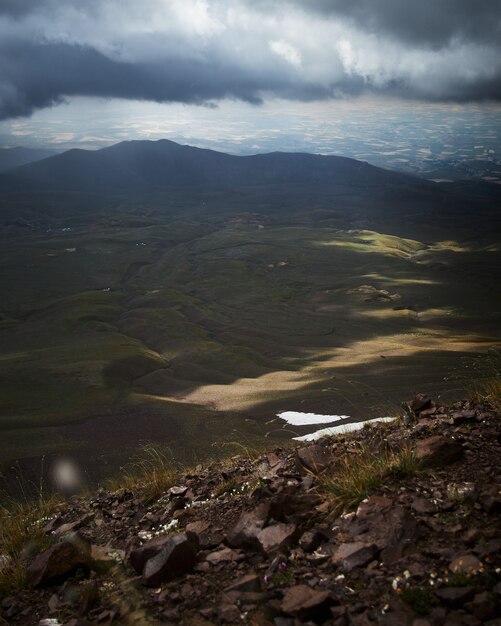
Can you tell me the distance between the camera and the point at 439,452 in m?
7.10

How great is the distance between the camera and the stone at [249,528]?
6301 millimetres

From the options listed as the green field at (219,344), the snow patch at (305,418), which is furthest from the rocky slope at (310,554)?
the snow patch at (305,418)

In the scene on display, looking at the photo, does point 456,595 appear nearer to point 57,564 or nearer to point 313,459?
point 313,459

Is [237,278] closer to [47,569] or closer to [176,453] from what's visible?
[176,453]

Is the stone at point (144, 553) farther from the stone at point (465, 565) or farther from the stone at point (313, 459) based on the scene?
the stone at point (465, 565)

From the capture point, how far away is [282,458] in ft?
32.2

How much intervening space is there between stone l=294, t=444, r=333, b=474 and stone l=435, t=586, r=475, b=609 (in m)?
3.77

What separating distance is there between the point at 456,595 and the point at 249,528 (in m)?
2.92

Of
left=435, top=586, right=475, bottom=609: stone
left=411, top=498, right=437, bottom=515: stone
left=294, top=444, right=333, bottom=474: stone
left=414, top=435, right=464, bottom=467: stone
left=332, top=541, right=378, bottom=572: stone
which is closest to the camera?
left=435, top=586, right=475, bottom=609: stone

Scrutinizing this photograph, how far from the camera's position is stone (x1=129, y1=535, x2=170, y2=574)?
20.9 feet

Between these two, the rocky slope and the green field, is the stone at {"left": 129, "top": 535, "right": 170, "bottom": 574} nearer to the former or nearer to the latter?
the rocky slope

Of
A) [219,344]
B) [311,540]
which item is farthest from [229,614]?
[219,344]

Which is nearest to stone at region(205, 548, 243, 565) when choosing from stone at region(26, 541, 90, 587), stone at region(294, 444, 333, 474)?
stone at region(26, 541, 90, 587)

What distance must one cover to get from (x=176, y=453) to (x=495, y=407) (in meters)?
24.6
